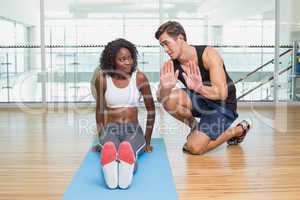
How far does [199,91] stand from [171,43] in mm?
424

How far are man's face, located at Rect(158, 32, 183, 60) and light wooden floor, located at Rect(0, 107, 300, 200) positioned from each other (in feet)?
2.54

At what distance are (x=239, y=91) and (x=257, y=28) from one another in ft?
3.10

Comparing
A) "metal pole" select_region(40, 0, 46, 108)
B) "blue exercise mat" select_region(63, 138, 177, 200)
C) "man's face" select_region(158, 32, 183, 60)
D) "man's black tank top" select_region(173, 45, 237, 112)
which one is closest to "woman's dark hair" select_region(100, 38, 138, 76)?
"man's face" select_region(158, 32, 183, 60)

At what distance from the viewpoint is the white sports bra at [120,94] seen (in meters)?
2.80

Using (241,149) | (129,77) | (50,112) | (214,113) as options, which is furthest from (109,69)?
(50,112)

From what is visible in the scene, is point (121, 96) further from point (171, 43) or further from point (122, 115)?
A: point (171, 43)

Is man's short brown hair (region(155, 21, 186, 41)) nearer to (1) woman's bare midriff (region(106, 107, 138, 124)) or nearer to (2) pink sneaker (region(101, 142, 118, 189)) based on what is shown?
(1) woman's bare midriff (region(106, 107, 138, 124))

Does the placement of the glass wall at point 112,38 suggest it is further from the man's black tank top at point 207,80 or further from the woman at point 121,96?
the woman at point 121,96

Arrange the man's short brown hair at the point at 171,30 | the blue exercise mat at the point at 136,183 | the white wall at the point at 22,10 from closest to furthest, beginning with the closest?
1. the blue exercise mat at the point at 136,183
2. the man's short brown hair at the point at 171,30
3. the white wall at the point at 22,10

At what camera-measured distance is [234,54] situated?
18.2 feet

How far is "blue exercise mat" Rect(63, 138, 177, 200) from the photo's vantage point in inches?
78.5

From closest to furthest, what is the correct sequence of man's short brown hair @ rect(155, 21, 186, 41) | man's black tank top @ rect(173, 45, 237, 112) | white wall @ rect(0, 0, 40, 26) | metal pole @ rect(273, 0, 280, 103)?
man's short brown hair @ rect(155, 21, 186, 41) < man's black tank top @ rect(173, 45, 237, 112) < white wall @ rect(0, 0, 40, 26) < metal pole @ rect(273, 0, 280, 103)

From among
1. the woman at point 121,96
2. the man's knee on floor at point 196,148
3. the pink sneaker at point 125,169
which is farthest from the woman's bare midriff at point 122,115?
the pink sneaker at point 125,169

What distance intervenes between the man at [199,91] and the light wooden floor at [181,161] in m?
0.15
